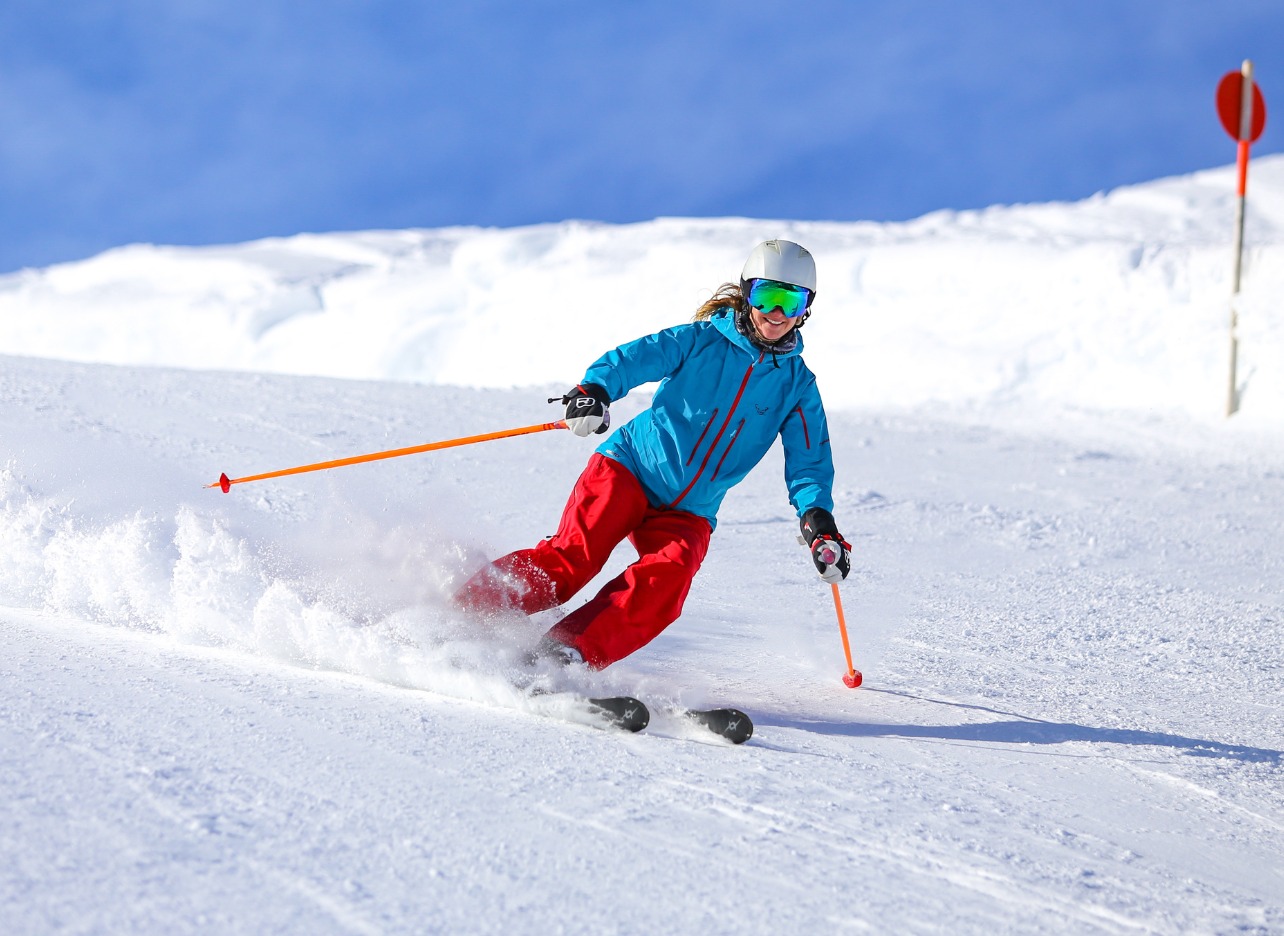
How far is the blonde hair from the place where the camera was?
3285mm

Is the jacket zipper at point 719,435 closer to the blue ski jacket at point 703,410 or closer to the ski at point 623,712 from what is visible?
the blue ski jacket at point 703,410

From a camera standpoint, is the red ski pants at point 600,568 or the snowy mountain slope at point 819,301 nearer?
the red ski pants at point 600,568

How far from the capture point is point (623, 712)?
2486 mm

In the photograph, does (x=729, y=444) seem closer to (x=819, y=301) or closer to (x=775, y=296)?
(x=775, y=296)

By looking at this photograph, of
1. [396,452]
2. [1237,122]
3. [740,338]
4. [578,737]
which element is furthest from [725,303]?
[1237,122]

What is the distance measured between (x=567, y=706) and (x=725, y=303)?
4.52ft

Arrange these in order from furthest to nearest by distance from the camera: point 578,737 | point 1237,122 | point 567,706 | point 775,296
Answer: point 1237,122
point 775,296
point 567,706
point 578,737

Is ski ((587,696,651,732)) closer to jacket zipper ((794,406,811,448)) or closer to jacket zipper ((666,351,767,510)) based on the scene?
jacket zipper ((666,351,767,510))

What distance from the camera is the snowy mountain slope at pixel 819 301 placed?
12719mm

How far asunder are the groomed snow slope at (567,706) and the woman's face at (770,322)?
3.31ft

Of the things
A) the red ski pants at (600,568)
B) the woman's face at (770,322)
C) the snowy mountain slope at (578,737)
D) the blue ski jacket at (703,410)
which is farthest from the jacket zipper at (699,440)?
the snowy mountain slope at (578,737)

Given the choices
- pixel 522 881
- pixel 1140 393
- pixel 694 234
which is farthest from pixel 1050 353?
pixel 522 881

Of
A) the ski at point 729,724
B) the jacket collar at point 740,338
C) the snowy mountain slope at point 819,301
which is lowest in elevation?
the ski at point 729,724

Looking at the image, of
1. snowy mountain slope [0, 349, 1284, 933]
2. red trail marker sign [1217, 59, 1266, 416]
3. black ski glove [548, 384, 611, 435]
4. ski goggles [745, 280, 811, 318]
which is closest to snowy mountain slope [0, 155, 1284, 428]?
red trail marker sign [1217, 59, 1266, 416]
